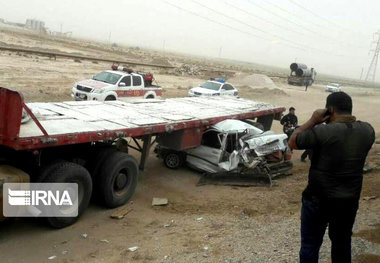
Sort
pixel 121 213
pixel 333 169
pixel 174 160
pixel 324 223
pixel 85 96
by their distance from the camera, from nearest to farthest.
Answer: pixel 333 169 → pixel 324 223 → pixel 121 213 → pixel 174 160 → pixel 85 96

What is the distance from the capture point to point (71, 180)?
266 inches

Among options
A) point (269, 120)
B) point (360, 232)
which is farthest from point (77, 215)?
point (269, 120)

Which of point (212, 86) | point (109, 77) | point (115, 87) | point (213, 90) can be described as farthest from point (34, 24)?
point (115, 87)

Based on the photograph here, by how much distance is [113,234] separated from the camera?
6836 millimetres

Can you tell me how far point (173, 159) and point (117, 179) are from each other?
313 centimetres

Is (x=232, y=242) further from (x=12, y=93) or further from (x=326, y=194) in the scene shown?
(x=12, y=93)

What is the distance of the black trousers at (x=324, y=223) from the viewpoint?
384 cm

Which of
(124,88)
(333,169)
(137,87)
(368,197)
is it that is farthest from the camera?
(137,87)

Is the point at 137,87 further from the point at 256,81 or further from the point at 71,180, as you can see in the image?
the point at 256,81

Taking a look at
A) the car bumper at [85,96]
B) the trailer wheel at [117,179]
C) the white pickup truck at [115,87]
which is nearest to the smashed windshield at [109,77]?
the white pickup truck at [115,87]

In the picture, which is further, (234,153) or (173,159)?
(173,159)

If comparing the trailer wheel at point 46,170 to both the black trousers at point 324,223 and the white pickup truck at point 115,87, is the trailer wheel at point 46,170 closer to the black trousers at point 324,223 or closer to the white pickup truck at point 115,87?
the black trousers at point 324,223

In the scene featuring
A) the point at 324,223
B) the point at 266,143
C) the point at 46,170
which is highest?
the point at 324,223

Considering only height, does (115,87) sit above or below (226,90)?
below
